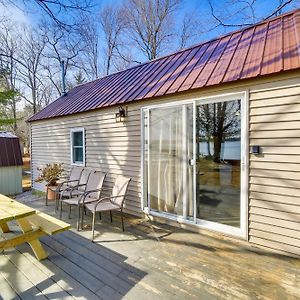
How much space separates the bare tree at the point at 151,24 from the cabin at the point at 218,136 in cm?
1034

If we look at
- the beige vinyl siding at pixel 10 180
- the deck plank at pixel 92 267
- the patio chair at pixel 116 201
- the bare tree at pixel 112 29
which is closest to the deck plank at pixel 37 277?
the deck plank at pixel 92 267

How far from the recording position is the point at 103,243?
3523mm

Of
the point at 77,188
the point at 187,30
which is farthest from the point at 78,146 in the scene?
the point at 187,30

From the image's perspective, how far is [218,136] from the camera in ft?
12.0

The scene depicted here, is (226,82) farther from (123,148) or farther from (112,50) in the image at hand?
(112,50)

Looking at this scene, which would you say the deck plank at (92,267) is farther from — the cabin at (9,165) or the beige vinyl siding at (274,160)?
the cabin at (9,165)

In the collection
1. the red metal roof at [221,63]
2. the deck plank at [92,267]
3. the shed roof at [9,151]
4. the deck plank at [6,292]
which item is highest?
the red metal roof at [221,63]

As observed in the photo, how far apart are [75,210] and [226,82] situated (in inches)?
161

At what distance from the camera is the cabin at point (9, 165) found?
8531 millimetres

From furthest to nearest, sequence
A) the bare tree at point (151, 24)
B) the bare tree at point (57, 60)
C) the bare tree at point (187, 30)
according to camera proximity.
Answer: the bare tree at point (151, 24)
the bare tree at point (57, 60)
the bare tree at point (187, 30)

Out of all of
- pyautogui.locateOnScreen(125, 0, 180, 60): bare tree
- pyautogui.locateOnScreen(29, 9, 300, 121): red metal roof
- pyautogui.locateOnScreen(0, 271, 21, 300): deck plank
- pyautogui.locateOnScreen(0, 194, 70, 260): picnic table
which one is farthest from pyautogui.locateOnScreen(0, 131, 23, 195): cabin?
pyautogui.locateOnScreen(125, 0, 180, 60): bare tree

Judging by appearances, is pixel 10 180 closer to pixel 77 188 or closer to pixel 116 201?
pixel 77 188

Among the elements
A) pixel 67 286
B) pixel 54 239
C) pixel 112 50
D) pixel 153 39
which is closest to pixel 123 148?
pixel 54 239

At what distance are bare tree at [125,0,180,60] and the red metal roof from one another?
10.0m
